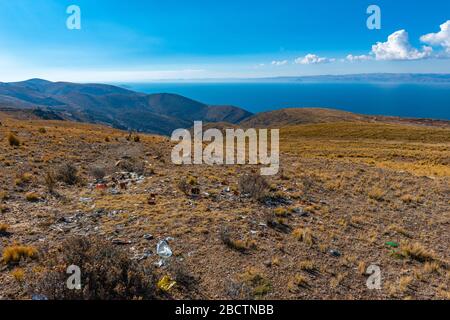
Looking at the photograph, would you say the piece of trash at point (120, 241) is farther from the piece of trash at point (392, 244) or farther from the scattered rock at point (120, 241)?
the piece of trash at point (392, 244)

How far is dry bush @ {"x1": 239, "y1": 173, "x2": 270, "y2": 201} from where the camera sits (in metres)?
14.4

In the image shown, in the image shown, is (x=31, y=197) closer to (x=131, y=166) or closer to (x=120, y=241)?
(x=120, y=241)

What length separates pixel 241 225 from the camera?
448 inches

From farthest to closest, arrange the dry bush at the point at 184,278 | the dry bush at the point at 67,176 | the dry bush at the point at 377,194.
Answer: the dry bush at the point at 377,194 < the dry bush at the point at 67,176 < the dry bush at the point at 184,278

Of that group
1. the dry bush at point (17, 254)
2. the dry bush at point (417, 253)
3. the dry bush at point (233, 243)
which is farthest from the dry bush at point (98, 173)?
the dry bush at point (417, 253)

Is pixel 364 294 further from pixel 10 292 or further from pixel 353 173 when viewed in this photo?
pixel 353 173

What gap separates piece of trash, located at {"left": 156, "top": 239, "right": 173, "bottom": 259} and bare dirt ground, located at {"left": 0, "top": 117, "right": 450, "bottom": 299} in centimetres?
19

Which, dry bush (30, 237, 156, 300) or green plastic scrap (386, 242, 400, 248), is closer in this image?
dry bush (30, 237, 156, 300)

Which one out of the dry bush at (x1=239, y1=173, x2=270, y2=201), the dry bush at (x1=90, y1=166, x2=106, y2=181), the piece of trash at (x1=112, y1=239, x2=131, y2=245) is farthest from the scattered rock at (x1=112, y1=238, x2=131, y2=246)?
the dry bush at (x1=90, y1=166, x2=106, y2=181)

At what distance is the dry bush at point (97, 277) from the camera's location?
21.3 feet

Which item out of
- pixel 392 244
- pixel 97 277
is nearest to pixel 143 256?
pixel 97 277

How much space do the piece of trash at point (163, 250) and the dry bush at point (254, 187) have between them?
5.87m

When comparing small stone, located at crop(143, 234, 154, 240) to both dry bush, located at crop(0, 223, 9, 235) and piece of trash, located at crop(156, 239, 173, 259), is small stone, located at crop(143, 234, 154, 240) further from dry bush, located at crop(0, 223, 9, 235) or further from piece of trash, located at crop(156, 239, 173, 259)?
dry bush, located at crop(0, 223, 9, 235)
